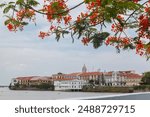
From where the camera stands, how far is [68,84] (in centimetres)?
9444

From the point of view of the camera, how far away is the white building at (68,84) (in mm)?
89750

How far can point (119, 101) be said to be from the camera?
15.3 feet

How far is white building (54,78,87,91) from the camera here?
89.8 m

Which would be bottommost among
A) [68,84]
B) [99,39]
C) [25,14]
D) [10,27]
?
[68,84]

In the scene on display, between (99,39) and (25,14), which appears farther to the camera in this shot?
(25,14)

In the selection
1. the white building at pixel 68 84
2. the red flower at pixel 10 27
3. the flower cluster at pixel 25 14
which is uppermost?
the flower cluster at pixel 25 14

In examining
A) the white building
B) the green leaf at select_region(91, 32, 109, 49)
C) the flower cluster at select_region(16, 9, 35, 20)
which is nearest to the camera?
the green leaf at select_region(91, 32, 109, 49)

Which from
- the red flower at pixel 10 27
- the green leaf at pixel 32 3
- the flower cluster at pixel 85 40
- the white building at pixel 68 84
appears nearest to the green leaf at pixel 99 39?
the flower cluster at pixel 85 40

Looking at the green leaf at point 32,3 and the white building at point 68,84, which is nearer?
the green leaf at point 32,3

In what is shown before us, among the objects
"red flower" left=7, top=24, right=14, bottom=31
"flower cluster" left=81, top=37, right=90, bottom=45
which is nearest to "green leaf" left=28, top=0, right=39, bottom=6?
"red flower" left=7, top=24, right=14, bottom=31

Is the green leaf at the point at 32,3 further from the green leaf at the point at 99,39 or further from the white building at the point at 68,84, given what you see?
the white building at the point at 68,84

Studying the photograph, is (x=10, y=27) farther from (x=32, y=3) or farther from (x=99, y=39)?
(x=99, y=39)

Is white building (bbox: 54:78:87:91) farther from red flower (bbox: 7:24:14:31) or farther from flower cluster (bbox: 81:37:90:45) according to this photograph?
red flower (bbox: 7:24:14:31)

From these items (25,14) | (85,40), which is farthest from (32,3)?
(85,40)
